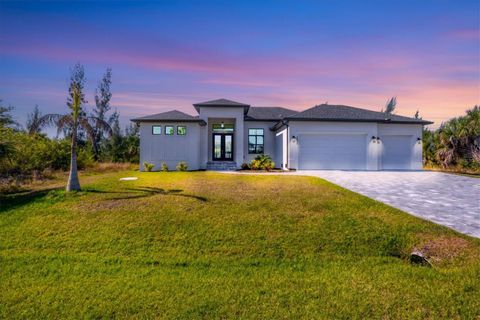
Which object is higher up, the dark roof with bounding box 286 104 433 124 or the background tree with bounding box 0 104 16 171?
the dark roof with bounding box 286 104 433 124

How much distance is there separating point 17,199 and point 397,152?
22046mm

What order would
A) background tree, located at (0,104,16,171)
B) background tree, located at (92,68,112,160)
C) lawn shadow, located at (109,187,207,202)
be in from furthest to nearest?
background tree, located at (92,68,112,160)
background tree, located at (0,104,16,171)
lawn shadow, located at (109,187,207,202)

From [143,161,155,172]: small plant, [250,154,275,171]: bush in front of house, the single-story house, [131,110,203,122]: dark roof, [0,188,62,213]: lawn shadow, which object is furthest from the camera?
[250,154,275,171]: bush in front of house

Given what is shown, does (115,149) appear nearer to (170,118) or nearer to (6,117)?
(170,118)

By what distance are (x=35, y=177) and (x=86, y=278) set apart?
12222 millimetres

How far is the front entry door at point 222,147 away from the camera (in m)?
20.0

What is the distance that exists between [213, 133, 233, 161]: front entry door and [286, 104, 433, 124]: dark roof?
5776 mm

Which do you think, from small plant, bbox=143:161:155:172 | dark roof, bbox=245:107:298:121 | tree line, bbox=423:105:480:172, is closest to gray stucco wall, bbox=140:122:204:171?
small plant, bbox=143:161:155:172

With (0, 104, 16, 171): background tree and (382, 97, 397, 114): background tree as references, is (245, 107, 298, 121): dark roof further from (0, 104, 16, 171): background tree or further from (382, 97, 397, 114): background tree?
(382, 97, 397, 114): background tree

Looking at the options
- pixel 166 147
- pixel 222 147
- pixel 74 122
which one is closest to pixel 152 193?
pixel 74 122

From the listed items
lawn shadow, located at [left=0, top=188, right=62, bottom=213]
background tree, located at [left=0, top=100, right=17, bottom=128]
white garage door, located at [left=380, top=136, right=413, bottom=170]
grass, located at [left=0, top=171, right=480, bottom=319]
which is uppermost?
background tree, located at [left=0, top=100, right=17, bottom=128]

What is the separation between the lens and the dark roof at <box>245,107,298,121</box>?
20.2 metres

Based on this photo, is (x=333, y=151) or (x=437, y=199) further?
(x=333, y=151)

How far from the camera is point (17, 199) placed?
8562 mm
